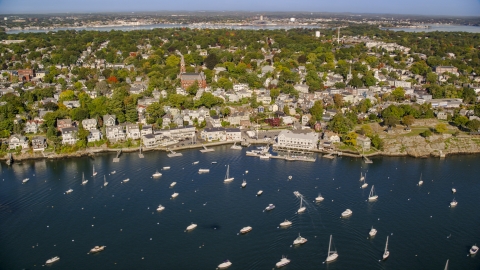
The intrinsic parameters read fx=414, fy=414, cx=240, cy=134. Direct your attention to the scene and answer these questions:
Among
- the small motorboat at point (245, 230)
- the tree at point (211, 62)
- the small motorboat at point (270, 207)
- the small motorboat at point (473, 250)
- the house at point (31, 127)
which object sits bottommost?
the small motorboat at point (473, 250)

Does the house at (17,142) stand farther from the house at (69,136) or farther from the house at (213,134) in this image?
the house at (213,134)

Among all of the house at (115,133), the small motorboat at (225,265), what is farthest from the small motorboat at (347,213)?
the house at (115,133)

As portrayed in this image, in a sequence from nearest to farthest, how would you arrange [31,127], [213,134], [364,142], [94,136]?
[364,142] → [94,136] → [213,134] → [31,127]

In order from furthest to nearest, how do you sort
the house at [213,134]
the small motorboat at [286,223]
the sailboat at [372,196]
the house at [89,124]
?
the house at [89,124]
the house at [213,134]
the sailboat at [372,196]
the small motorboat at [286,223]

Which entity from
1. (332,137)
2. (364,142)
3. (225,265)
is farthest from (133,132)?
(225,265)

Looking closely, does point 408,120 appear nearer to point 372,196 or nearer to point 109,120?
point 372,196

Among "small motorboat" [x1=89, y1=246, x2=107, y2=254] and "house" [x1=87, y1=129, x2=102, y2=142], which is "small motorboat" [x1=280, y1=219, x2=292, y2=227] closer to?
"small motorboat" [x1=89, y1=246, x2=107, y2=254]

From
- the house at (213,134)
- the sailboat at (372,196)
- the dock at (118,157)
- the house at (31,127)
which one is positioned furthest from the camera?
the house at (31,127)

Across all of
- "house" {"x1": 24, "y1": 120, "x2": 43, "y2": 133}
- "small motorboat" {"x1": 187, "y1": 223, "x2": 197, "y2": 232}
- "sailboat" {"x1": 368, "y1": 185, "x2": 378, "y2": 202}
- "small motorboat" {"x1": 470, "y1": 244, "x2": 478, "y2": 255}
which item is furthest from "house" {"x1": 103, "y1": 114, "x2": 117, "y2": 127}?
"small motorboat" {"x1": 470, "y1": 244, "x2": 478, "y2": 255}
